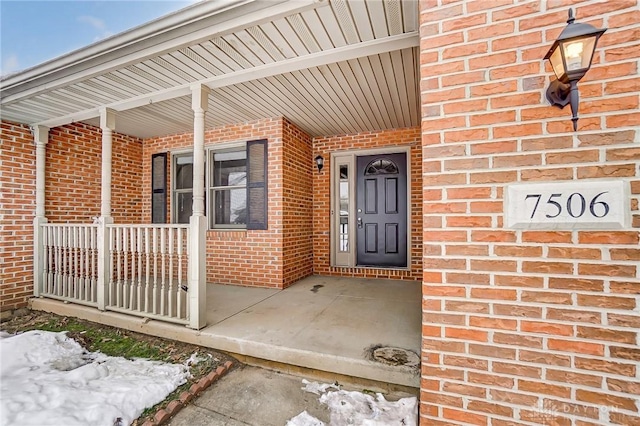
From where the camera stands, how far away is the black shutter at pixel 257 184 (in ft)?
13.7

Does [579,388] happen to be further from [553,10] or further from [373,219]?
[373,219]

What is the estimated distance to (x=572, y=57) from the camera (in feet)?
3.82

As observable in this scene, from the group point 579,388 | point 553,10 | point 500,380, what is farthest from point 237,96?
point 579,388

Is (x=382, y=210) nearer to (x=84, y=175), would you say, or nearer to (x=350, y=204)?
(x=350, y=204)

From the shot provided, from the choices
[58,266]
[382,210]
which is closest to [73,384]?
[58,266]

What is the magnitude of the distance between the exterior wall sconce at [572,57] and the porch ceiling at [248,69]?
40.4 inches

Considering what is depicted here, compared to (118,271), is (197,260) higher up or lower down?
higher up

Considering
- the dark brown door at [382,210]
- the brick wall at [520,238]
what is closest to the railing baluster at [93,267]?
the brick wall at [520,238]

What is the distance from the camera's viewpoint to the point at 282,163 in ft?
13.5

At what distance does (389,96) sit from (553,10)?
2114 millimetres

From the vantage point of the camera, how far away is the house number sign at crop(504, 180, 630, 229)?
1.21 meters

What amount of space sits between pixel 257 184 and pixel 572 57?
146 inches

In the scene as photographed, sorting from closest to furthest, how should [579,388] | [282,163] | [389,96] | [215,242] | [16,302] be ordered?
[579,388] → [389,96] → [16,302] → [282,163] → [215,242]

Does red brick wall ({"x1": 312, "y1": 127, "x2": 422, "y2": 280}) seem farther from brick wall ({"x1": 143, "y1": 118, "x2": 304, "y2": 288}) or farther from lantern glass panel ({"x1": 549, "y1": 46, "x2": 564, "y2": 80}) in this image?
lantern glass panel ({"x1": 549, "y1": 46, "x2": 564, "y2": 80})
